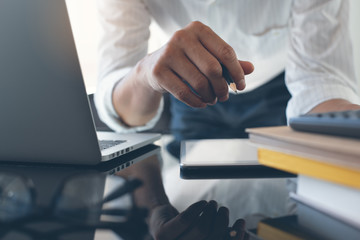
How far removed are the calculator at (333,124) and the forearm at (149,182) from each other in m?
0.13

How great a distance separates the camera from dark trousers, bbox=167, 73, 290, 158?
2.97ft

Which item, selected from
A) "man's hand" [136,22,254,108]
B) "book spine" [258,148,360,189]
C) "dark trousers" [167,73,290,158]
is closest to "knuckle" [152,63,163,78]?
"man's hand" [136,22,254,108]

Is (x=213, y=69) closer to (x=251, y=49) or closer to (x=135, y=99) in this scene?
(x=135, y=99)

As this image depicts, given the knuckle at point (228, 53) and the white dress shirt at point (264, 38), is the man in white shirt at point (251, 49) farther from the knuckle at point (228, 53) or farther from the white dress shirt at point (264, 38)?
the knuckle at point (228, 53)

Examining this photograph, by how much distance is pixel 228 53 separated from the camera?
0.34 meters

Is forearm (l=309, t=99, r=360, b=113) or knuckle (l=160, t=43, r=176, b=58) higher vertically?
knuckle (l=160, t=43, r=176, b=58)

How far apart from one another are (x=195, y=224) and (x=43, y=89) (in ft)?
0.79

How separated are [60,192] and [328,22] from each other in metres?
0.67

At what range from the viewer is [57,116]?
13.5 inches

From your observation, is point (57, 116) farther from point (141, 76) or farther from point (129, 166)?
point (141, 76)

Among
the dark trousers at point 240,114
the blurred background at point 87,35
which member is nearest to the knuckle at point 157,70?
the dark trousers at point 240,114

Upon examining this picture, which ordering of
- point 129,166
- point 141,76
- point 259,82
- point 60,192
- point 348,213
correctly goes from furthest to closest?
1. point 259,82
2. point 141,76
3. point 129,166
4. point 60,192
5. point 348,213

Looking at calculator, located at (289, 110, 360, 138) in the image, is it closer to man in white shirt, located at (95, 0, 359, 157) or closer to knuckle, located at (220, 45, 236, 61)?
knuckle, located at (220, 45, 236, 61)

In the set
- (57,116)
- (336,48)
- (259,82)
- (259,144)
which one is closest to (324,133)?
(259,144)
